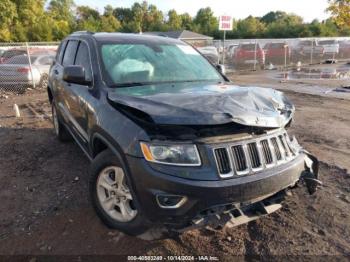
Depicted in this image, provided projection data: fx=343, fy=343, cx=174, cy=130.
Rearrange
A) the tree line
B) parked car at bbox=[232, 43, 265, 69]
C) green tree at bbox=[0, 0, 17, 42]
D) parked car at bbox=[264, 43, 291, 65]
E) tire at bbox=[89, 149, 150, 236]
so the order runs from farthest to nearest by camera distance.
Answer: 1. the tree line
2. green tree at bbox=[0, 0, 17, 42]
3. parked car at bbox=[264, 43, 291, 65]
4. parked car at bbox=[232, 43, 265, 69]
5. tire at bbox=[89, 149, 150, 236]

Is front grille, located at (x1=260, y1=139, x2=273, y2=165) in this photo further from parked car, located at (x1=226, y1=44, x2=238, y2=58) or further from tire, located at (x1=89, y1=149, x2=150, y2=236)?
parked car, located at (x1=226, y1=44, x2=238, y2=58)

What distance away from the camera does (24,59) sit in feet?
41.1

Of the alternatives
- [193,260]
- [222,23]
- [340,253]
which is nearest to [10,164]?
[193,260]

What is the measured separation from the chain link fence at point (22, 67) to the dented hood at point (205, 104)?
9994 millimetres

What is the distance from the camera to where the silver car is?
1192 cm

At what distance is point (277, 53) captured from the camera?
894 inches

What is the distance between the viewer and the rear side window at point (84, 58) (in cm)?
390

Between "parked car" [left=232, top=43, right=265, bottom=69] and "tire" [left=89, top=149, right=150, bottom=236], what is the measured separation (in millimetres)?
18350

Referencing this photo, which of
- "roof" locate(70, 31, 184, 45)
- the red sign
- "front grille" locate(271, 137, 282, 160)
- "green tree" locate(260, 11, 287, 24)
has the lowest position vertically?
"front grille" locate(271, 137, 282, 160)

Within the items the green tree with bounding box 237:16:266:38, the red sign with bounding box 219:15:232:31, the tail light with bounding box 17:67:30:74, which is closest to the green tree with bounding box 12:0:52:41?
the red sign with bounding box 219:15:232:31

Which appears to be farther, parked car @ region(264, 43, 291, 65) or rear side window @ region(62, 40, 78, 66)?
parked car @ region(264, 43, 291, 65)

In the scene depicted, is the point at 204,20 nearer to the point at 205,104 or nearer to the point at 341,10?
the point at 341,10

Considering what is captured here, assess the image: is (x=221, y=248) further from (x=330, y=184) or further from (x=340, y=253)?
(x=330, y=184)

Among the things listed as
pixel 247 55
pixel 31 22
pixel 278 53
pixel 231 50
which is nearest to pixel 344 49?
pixel 278 53
